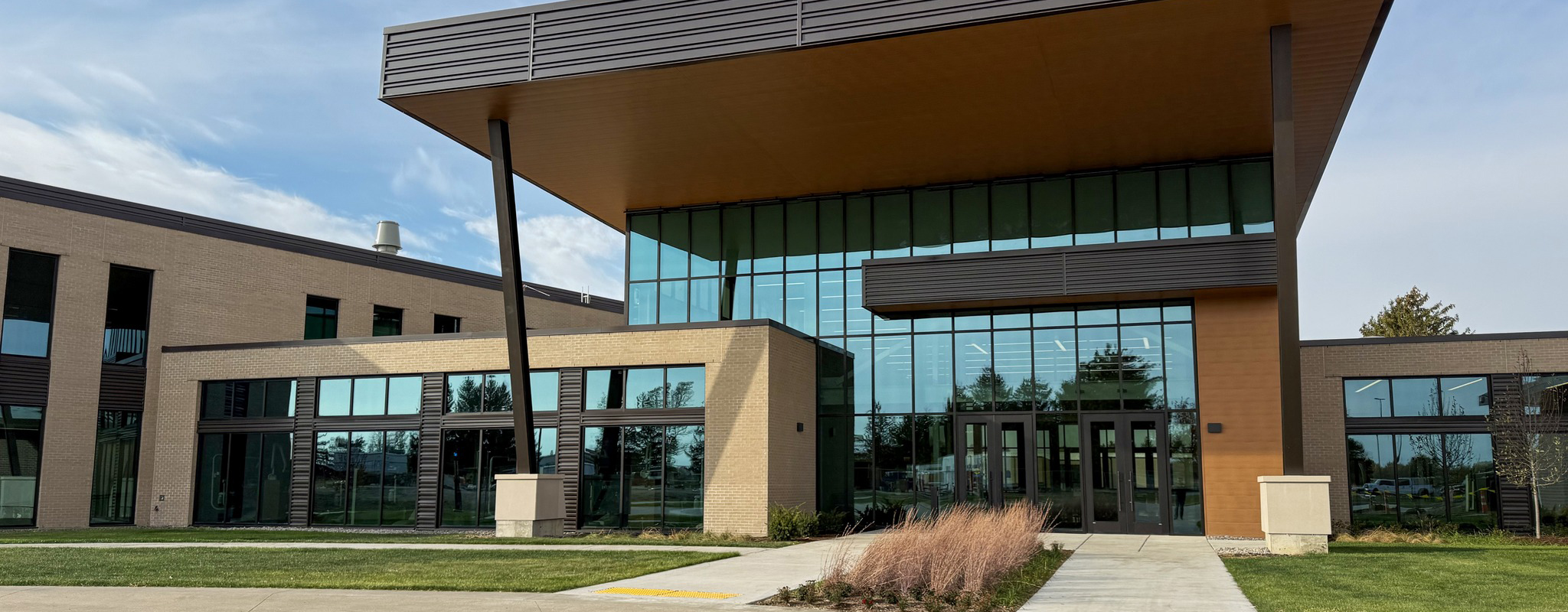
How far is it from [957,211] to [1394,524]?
415 inches

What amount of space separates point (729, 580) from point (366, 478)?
14.1 meters

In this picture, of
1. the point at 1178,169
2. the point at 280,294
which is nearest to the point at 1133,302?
the point at 1178,169

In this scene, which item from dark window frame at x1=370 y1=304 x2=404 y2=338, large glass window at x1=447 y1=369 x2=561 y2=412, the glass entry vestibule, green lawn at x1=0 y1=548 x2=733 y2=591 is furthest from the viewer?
dark window frame at x1=370 y1=304 x2=404 y2=338

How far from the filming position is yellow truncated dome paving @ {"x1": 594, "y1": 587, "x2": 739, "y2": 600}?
11.3 meters

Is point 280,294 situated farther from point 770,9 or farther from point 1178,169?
point 1178,169

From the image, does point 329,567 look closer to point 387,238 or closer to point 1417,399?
point 1417,399

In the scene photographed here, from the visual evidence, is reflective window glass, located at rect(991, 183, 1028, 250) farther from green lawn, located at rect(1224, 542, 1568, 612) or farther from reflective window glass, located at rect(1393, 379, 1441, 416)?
green lawn, located at rect(1224, 542, 1568, 612)

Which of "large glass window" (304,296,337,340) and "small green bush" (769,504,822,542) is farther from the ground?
"large glass window" (304,296,337,340)

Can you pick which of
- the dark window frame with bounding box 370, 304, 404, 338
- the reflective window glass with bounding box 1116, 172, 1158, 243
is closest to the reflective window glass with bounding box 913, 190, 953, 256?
the reflective window glass with bounding box 1116, 172, 1158, 243

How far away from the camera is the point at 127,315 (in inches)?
1064

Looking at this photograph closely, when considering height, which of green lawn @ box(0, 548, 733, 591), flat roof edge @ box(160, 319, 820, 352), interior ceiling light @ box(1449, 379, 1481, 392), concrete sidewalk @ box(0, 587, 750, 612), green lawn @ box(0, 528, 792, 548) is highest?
flat roof edge @ box(160, 319, 820, 352)

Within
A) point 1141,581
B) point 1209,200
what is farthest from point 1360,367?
point 1141,581

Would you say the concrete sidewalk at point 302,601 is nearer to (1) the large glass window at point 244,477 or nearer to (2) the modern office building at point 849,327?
(2) the modern office building at point 849,327

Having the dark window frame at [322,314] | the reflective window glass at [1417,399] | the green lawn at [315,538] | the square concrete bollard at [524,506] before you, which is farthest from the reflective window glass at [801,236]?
the dark window frame at [322,314]
